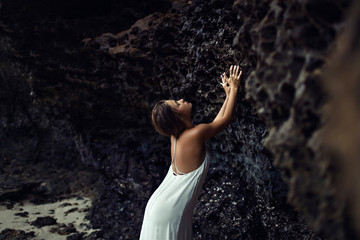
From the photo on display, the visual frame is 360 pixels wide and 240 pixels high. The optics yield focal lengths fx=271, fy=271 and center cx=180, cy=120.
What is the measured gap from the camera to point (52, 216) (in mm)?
4805

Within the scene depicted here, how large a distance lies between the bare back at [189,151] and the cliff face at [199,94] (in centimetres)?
55

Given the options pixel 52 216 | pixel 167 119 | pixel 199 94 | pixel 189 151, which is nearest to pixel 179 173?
pixel 189 151

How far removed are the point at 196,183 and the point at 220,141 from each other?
1625mm

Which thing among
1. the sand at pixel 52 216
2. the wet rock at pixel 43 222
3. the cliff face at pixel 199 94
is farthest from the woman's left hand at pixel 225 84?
the wet rock at pixel 43 222

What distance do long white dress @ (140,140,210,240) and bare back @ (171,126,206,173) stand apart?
0.05m

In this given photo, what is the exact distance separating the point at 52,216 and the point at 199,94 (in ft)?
11.5

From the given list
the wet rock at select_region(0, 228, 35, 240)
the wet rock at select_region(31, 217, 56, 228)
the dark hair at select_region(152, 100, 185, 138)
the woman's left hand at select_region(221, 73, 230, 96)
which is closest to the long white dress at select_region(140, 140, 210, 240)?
the dark hair at select_region(152, 100, 185, 138)

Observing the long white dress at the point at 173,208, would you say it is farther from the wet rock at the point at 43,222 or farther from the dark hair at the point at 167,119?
the wet rock at the point at 43,222

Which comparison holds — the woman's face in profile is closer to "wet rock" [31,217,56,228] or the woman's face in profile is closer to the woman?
the woman

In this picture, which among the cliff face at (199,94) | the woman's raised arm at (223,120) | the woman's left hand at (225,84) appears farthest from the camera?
the woman's left hand at (225,84)

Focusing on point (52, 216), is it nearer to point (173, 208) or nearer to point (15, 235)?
point (15, 235)

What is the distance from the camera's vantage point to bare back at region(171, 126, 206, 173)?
87.4 inches

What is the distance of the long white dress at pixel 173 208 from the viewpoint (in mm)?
2221

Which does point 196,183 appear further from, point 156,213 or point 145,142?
point 145,142
